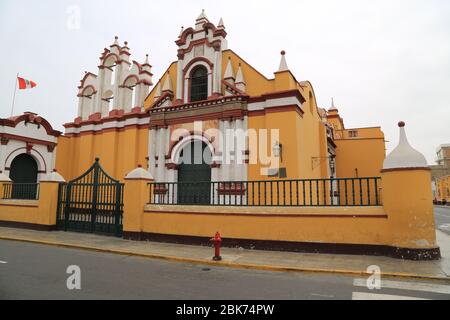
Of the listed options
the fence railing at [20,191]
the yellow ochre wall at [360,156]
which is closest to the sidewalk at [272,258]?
the fence railing at [20,191]

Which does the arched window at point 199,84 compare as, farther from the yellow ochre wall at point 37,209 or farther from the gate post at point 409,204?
the gate post at point 409,204

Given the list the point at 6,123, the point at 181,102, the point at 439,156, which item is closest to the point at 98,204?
the point at 181,102

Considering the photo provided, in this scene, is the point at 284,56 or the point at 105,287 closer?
the point at 105,287

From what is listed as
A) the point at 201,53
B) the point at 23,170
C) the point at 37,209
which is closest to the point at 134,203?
the point at 37,209

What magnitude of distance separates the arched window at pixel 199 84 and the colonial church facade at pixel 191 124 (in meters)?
0.05

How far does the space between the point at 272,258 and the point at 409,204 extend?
3.67 metres

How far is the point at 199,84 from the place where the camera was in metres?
15.8

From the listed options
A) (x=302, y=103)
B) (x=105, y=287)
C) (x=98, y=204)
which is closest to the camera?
(x=105, y=287)

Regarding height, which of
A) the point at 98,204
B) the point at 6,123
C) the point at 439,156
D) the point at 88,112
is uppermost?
the point at 439,156

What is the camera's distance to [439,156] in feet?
290

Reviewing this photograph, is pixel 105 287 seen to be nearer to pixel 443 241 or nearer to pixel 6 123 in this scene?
pixel 443 241

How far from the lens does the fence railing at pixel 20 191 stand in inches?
544

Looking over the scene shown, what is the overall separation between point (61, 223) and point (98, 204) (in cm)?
256

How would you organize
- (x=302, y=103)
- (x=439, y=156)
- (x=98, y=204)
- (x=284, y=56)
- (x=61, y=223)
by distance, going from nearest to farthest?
(x=98, y=204)
(x=61, y=223)
(x=284, y=56)
(x=302, y=103)
(x=439, y=156)
